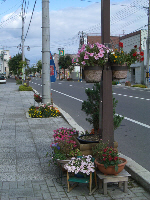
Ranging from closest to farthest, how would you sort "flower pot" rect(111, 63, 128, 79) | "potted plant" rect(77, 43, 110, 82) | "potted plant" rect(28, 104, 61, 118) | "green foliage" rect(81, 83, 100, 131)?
"potted plant" rect(77, 43, 110, 82) < "flower pot" rect(111, 63, 128, 79) < "green foliage" rect(81, 83, 100, 131) < "potted plant" rect(28, 104, 61, 118)

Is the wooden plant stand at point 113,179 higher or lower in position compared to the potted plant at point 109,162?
lower

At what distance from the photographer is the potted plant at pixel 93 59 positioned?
5047mm

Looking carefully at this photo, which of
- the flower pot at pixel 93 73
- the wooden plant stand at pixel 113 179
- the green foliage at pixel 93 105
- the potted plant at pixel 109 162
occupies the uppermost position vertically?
the flower pot at pixel 93 73

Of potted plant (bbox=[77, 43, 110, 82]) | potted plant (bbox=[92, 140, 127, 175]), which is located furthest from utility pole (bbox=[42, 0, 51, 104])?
potted plant (bbox=[92, 140, 127, 175])

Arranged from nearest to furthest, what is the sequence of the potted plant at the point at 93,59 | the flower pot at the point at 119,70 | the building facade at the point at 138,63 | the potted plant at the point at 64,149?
the potted plant at the point at 93,59 → the flower pot at the point at 119,70 → the potted plant at the point at 64,149 → the building facade at the point at 138,63

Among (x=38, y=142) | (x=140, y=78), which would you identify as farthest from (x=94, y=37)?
(x=38, y=142)

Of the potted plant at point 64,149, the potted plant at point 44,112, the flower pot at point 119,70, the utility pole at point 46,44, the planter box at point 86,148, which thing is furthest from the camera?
the utility pole at point 46,44

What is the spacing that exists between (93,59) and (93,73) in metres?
0.24

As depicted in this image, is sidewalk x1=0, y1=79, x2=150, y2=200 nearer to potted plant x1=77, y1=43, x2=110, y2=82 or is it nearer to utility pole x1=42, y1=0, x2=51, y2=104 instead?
potted plant x1=77, y1=43, x2=110, y2=82

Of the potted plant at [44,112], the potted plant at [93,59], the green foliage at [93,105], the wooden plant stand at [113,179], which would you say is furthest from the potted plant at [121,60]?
the potted plant at [44,112]

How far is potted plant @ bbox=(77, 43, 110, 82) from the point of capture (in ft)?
16.6

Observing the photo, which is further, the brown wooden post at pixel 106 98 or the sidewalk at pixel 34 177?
the brown wooden post at pixel 106 98

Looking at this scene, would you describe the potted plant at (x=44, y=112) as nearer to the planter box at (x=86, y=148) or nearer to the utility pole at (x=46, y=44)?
the utility pole at (x=46, y=44)

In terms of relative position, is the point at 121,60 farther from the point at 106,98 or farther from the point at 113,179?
the point at 113,179
